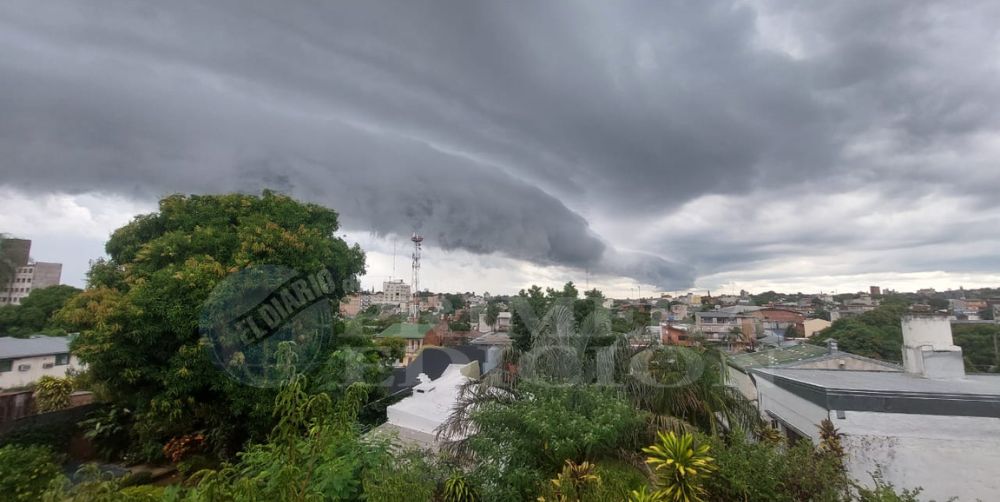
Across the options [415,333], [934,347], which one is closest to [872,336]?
[934,347]

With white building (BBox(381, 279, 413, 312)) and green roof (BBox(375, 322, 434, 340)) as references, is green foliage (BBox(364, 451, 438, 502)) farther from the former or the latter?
white building (BBox(381, 279, 413, 312))

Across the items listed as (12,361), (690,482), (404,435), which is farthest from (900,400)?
(12,361)

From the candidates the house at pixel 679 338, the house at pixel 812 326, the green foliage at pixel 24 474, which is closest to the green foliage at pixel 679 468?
the green foliage at pixel 24 474

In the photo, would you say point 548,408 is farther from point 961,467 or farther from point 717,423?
point 961,467

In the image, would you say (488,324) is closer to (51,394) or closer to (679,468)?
(51,394)

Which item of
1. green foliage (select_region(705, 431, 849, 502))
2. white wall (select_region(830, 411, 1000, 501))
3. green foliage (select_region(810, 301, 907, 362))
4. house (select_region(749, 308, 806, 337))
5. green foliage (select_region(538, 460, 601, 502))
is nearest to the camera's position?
green foliage (select_region(538, 460, 601, 502))

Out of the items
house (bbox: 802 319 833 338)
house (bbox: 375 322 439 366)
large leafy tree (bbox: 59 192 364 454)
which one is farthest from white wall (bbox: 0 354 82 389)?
house (bbox: 802 319 833 338)
